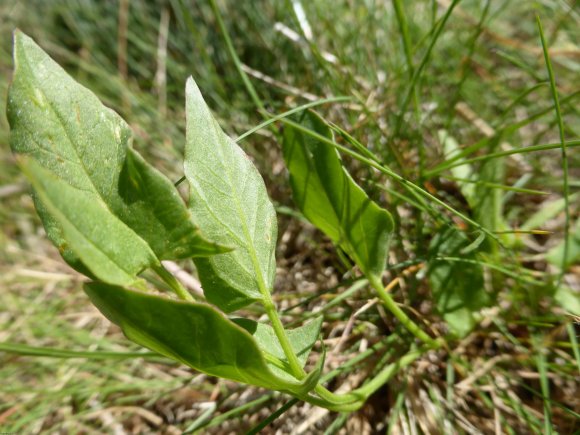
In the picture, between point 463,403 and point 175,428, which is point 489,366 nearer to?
point 463,403

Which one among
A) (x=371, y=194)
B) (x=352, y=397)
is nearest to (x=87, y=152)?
(x=352, y=397)

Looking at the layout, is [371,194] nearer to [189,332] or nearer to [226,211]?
[226,211]

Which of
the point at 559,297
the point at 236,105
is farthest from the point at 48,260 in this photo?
the point at 559,297

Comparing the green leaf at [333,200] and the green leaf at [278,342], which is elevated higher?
the green leaf at [333,200]

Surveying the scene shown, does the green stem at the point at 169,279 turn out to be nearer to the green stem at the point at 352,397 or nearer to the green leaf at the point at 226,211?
the green leaf at the point at 226,211

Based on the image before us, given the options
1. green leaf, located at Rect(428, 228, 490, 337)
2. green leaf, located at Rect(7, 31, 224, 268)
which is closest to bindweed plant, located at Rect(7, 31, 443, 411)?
green leaf, located at Rect(7, 31, 224, 268)

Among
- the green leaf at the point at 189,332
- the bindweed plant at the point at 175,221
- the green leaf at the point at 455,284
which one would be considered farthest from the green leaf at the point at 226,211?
the green leaf at the point at 455,284
